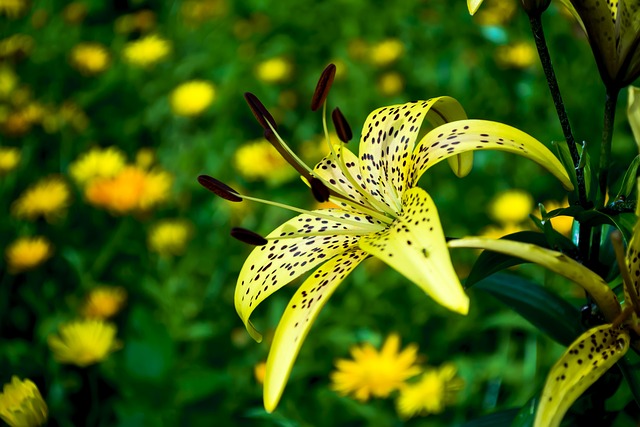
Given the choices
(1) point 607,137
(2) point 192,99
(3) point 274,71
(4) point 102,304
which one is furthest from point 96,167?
(1) point 607,137

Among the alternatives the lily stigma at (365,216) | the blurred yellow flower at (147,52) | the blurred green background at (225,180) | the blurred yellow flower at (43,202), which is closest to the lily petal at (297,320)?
the lily stigma at (365,216)

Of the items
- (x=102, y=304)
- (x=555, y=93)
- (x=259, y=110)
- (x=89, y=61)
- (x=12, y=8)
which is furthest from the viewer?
(x=12, y=8)

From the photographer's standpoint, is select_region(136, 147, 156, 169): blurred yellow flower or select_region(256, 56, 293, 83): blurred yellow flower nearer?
select_region(136, 147, 156, 169): blurred yellow flower

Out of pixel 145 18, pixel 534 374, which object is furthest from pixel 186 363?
pixel 145 18

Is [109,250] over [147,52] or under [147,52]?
under

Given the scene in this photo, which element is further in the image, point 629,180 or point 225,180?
point 225,180

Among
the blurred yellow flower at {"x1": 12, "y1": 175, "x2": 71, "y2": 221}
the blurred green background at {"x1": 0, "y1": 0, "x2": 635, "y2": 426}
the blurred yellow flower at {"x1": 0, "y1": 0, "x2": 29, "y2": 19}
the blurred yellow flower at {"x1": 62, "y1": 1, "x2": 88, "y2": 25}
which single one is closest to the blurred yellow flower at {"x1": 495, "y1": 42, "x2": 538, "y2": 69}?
the blurred green background at {"x1": 0, "y1": 0, "x2": 635, "y2": 426}

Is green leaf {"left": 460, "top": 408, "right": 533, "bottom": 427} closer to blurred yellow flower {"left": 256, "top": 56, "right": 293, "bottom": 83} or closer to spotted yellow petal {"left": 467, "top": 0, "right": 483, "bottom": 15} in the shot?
spotted yellow petal {"left": 467, "top": 0, "right": 483, "bottom": 15}

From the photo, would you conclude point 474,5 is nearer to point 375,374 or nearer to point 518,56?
point 375,374
